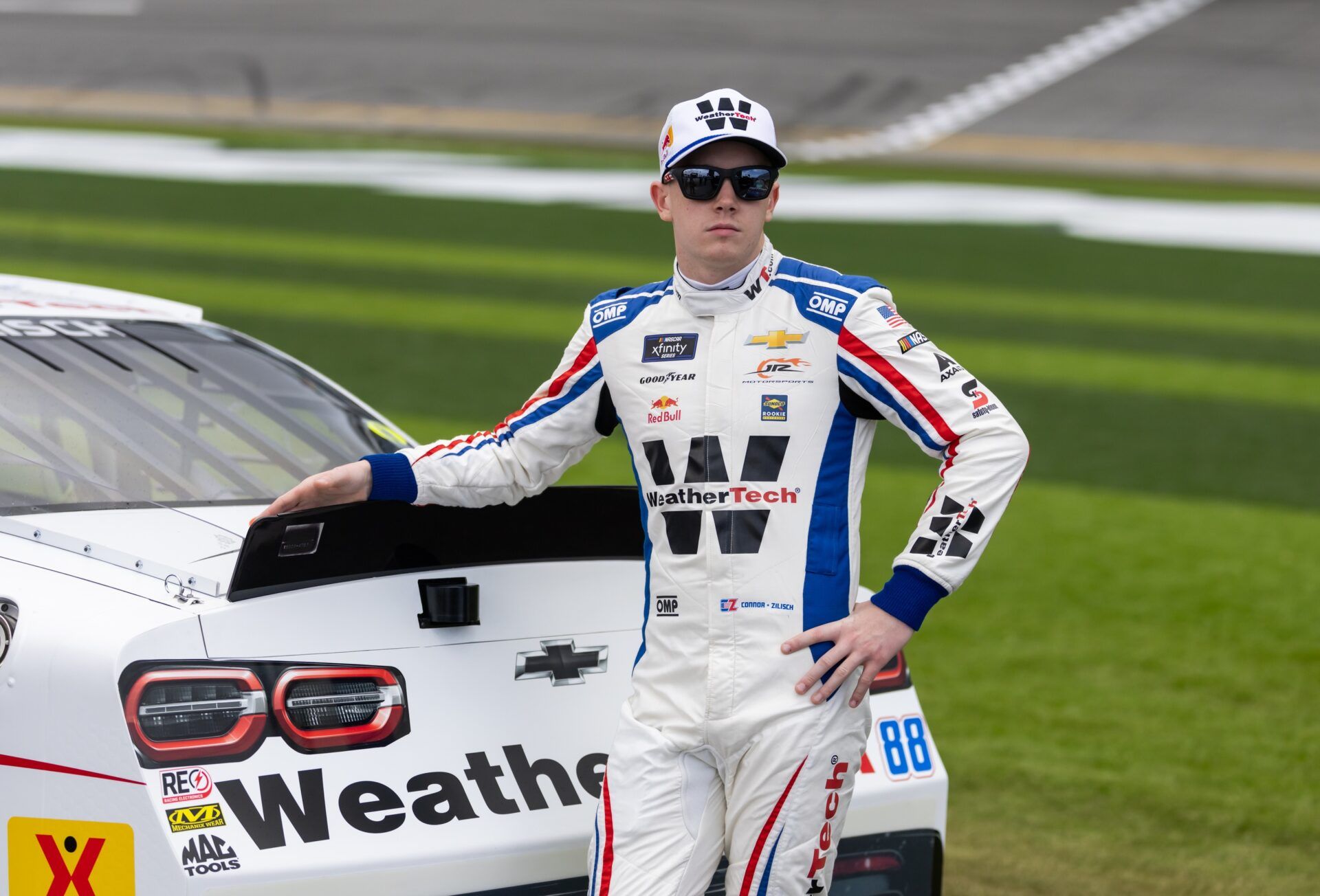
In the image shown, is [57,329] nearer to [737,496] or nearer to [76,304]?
[76,304]

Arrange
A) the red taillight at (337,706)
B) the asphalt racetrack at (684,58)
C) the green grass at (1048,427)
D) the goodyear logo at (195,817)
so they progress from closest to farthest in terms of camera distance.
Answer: the goodyear logo at (195,817), the red taillight at (337,706), the green grass at (1048,427), the asphalt racetrack at (684,58)

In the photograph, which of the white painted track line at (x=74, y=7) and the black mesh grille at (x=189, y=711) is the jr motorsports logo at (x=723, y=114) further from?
the white painted track line at (x=74, y=7)

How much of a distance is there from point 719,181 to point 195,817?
4.27ft

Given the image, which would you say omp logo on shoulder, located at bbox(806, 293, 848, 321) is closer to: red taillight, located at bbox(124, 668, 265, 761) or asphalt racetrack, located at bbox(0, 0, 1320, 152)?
red taillight, located at bbox(124, 668, 265, 761)

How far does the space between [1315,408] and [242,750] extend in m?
9.65

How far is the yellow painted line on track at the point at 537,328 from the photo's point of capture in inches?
464

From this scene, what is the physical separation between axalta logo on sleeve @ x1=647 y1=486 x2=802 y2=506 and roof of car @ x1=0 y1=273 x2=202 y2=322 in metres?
1.72

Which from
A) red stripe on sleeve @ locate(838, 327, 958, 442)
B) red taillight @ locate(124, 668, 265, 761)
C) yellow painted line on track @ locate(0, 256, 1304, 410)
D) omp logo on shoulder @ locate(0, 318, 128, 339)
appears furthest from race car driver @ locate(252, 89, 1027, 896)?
yellow painted line on track @ locate(0, 256, 1304, 410)

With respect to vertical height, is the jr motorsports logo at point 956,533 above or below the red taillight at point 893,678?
above

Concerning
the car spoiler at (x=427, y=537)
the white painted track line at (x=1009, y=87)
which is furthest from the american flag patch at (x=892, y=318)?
the white painted track line at (x=1009, y=87)

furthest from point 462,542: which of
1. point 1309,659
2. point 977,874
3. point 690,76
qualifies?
point 690,76

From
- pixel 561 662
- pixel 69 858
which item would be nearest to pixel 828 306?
pixel 561 662

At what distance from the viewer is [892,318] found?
2.96 metres

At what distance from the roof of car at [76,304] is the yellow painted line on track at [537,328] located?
8.01m
